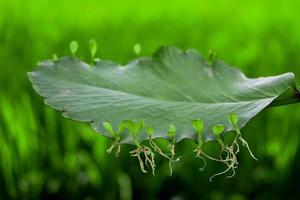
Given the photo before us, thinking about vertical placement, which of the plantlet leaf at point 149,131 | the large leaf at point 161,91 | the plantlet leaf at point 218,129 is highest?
the large leaf at point 161,91

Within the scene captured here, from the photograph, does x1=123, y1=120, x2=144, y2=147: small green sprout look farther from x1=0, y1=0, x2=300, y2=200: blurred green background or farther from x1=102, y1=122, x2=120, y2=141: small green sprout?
x1=0, y1=0, x2=300, y2=200: blurred green background

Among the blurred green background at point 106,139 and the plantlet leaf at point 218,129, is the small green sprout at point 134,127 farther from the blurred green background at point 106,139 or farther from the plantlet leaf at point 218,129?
the blurred green background at point 106,139

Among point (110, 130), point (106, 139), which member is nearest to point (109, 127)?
point (110, 130)

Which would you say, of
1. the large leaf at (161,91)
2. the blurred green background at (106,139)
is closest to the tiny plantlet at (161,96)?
the large leaf at (161,91)

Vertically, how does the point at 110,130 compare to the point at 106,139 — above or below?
below

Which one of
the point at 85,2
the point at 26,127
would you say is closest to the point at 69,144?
the point at 26,127

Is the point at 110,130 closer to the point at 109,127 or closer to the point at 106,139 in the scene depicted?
the point at 109,127
